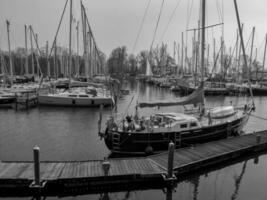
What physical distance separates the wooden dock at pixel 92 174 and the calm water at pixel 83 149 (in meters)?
0.53

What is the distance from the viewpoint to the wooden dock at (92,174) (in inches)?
424

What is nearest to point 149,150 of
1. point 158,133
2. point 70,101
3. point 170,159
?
point 158,133

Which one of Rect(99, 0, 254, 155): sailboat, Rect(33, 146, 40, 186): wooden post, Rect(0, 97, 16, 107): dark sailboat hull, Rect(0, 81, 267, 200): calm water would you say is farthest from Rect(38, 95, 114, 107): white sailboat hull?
Rect(33, 146, 40, 186): wooden post

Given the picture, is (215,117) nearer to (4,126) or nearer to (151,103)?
(151,103)

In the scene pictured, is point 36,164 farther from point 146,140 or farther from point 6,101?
point 6,101

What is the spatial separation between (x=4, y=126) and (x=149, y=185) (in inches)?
720

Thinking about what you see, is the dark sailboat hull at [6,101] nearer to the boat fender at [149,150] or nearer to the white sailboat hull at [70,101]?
the white sailboat hull at [70,101]

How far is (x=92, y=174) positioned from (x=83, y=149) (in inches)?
243

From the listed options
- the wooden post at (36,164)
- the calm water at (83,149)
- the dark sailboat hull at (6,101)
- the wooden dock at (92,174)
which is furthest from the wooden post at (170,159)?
the dark sailboat hull at (6,101)

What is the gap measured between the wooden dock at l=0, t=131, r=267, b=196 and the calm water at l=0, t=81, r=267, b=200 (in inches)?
20.8

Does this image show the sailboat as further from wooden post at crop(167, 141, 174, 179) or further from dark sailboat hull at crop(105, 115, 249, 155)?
wooden post at crop(167, 141, 174, 179)

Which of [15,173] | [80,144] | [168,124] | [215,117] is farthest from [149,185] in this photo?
[215,117]

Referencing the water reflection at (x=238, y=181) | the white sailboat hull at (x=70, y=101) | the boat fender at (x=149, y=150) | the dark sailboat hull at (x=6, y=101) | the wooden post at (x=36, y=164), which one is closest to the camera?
the wooden post at (x=36, y=164)

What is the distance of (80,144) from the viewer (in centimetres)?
1838
